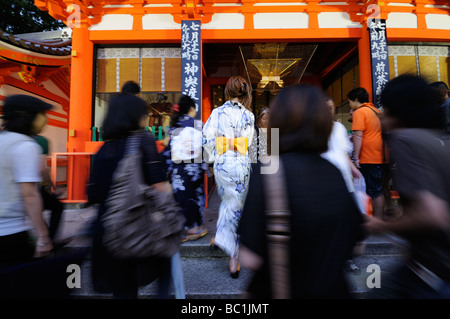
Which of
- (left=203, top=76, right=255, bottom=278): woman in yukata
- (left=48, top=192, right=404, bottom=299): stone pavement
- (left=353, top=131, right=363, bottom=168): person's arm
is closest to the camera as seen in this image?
(left=48, top=192, right=404, bottom=299): stone pavement

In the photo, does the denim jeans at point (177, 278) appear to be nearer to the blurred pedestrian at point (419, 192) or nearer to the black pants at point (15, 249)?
the black pants at point (15, 249)

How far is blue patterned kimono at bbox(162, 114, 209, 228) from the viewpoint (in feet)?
9.81

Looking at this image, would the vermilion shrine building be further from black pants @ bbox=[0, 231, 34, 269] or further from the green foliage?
the green foliage

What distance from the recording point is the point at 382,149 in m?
3.25

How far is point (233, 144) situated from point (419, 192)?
5.85 feet

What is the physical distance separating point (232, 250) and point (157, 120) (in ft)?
21.4

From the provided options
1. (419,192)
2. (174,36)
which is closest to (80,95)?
A: (174,36)

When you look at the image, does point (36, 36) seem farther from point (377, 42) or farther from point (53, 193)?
point (377, 42)

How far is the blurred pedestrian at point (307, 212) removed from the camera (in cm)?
95

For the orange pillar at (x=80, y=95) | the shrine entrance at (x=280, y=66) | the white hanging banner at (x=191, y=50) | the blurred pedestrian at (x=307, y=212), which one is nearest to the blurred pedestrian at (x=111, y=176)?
the blurred pedestrian at (x=307, y=212)

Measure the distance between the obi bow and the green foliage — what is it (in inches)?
564

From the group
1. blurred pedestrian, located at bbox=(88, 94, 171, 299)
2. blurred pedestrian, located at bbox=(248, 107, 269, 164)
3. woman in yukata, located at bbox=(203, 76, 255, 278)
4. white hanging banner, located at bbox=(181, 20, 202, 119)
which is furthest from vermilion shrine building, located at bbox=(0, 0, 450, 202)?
blurred pedestrian, located at bbox=(88, 94, 171, 299)

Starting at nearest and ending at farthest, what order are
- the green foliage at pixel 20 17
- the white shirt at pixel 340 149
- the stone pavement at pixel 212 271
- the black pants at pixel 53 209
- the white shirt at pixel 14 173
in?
1. the white shirt at pixel 14 173
2. the black pants at pixel 53 209
3. the white shirt at pixel 340 149
4. the stone pavement at pixel 212 271
5. the green foliage at pixel 20 17
